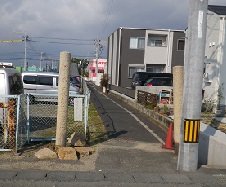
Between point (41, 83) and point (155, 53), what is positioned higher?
point (155, 53)

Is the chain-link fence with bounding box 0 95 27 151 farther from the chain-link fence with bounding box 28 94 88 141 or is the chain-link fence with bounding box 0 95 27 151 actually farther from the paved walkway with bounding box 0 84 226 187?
the paved walkway with bounding box 0 84 226 187

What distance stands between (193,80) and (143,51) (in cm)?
2568

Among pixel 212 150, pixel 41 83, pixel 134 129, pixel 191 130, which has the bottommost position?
pixel 134 129

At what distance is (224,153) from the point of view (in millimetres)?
6172

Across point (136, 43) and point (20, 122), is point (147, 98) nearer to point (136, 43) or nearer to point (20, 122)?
point (20, 122)

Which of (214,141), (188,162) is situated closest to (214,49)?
(214,141)

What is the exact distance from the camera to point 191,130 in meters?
5.67

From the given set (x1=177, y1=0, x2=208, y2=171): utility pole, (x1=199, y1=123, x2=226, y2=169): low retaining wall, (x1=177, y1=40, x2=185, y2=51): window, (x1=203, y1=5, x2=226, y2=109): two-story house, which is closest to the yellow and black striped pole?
(x1=177, y1=0, x2=208, y2=171): utility pole

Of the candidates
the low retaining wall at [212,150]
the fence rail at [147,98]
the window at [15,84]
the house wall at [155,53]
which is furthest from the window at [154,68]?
the low retaining wall at [212,150]

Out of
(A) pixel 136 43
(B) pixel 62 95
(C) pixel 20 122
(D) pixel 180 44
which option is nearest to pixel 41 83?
(C) pixel 20 122

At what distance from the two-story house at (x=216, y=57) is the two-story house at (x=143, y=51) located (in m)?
17.6

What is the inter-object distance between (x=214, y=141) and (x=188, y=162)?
0.93 meters

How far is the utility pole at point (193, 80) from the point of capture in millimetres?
5523

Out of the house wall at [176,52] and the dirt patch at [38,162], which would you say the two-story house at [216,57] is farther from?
the house wall at [176,52]
